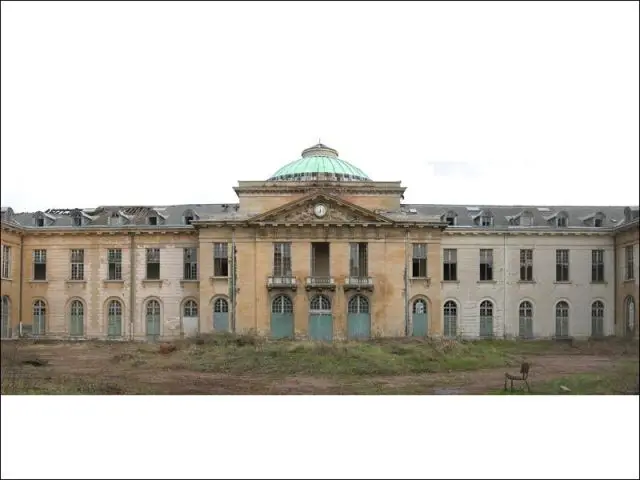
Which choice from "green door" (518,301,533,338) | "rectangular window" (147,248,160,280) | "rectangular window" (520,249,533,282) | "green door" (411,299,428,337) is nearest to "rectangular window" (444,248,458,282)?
"green door" (411,299,428,337)

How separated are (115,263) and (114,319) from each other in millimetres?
783

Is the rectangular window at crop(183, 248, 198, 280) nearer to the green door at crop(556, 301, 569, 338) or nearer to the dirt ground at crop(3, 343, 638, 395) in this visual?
the dirt ground at crop(3, 343, 638, 395)

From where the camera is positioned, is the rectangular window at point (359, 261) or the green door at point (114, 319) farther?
the rectangular window at point (359, 261)

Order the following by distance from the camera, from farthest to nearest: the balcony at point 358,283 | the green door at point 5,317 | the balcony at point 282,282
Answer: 1. the balcony at point 282,282
2. the balcony at point 358,283
3. the green door at point 5,317

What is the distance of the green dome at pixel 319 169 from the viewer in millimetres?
5778

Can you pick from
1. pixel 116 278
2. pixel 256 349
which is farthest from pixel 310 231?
pixel 116 278

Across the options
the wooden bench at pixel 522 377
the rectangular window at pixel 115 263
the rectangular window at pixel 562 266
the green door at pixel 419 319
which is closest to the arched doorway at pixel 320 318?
the green door at pixel 419 319

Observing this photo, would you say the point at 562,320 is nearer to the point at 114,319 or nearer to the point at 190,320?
the point at 190,320

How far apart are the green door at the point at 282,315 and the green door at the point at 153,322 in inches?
66.7

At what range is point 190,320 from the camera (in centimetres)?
705

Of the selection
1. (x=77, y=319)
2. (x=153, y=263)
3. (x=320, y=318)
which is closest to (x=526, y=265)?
(x=320, y=318)

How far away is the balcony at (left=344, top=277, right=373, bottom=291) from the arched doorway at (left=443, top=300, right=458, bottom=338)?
4.02ft

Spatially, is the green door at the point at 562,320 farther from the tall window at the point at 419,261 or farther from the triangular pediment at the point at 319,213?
the triangular pediment at the point at 319,213

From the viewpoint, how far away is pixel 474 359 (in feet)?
19.4
